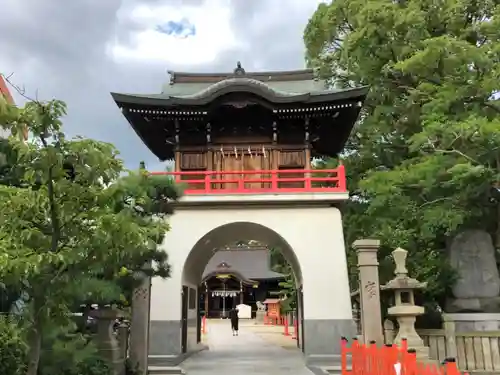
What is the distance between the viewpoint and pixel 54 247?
241 inches

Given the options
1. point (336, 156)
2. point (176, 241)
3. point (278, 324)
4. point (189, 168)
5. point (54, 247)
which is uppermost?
point (336, 156)

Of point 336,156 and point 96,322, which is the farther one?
point 336,156

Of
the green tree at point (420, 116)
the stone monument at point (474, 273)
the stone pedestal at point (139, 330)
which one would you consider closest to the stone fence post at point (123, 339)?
the stone pedestal at point (139, 330)

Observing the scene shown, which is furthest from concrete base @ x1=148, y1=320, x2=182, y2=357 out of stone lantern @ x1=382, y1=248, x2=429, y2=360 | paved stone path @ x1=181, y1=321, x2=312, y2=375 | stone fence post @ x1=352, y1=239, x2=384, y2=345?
stone lantern @ x1=382, y1=248, x2=429, y2=360

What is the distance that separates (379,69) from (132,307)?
1210cm

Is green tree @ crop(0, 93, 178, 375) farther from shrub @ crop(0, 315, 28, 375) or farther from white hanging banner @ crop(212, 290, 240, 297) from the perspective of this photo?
white hanging banner @ crop(212, 290, 240, 297)

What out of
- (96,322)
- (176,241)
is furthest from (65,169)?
(176,241)

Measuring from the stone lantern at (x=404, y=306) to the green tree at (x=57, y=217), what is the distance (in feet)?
21.8

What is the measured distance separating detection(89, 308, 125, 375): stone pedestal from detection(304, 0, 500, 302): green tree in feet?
24.7

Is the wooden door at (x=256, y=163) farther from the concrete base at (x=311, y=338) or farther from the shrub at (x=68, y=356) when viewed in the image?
the shrub at (x=68, y=356)

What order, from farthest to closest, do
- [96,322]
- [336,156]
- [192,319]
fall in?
1. [336,156]
2. [192,319]
3. [96,322]

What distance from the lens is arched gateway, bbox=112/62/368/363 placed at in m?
13.0

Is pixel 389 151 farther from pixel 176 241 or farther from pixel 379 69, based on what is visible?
pixel 176 241

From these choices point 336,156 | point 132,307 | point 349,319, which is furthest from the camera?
point 336,156
